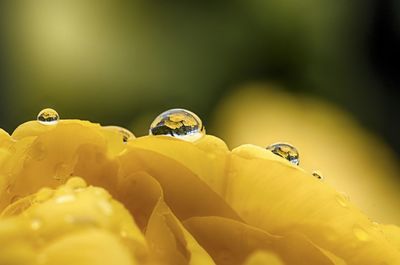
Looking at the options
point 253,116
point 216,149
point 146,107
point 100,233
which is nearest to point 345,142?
point 253,116

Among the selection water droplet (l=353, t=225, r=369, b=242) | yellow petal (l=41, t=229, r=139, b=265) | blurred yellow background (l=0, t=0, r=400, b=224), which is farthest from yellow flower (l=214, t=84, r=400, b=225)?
yellow petal (l=41, t=229, r=139, b=265)

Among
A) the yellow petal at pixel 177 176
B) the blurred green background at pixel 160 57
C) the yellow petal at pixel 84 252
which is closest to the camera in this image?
the yellow petal at pixel 84 252

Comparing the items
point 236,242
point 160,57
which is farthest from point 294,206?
point 160,57

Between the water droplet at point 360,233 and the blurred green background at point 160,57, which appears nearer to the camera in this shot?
the water droplet at point 360,233

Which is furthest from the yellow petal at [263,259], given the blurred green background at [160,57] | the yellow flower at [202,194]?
the blurred green background at [160,57]

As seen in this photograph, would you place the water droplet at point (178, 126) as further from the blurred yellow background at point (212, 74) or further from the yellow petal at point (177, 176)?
the blurred yellow background at point (212, 74)

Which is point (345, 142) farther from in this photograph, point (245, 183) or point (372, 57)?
point (245, 183)

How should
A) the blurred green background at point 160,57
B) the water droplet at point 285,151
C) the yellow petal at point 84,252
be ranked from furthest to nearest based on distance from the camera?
the blurred green background at point 160,57, the water droplet at point 285,151, the yellow petal at point 84,252
